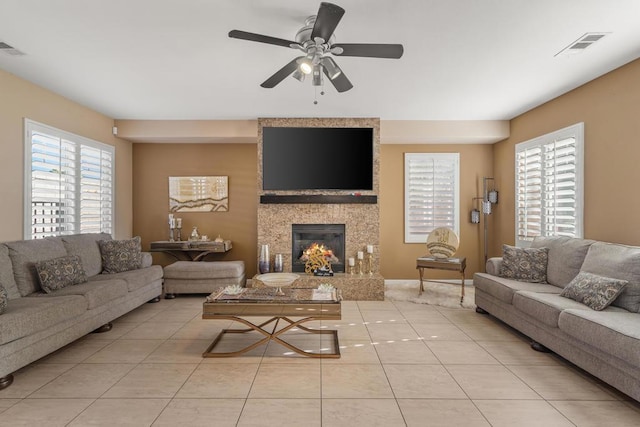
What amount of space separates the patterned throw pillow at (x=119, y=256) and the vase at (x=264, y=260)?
1695 millimetres

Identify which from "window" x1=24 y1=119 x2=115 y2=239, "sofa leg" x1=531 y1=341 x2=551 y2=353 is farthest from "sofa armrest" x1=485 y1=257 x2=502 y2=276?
"window" x1=24 y1=119 x2=115 y2=239

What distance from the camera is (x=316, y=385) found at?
2.67m

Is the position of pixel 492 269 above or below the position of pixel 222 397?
above

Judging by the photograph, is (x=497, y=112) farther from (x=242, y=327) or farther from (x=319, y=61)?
(x=242, y=327)

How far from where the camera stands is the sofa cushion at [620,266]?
9.80ft

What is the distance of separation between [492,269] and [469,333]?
106 cm

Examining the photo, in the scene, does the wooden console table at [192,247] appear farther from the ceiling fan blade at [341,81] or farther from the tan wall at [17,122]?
the ceiling fan blade at [341,81]

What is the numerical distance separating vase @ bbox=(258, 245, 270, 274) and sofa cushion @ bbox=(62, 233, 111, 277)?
84.7 inches

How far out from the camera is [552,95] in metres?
4.60

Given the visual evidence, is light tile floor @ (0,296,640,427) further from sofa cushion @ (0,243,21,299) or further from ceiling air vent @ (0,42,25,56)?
ceiling air vent @ (0,42,25,56)

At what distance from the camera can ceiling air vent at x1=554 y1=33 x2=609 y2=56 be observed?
9.87ft

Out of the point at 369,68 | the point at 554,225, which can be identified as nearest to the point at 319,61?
the point at 369,68

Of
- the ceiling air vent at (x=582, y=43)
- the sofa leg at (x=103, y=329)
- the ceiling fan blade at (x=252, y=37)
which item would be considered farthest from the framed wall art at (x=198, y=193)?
the ceiling air vent at (x=582, y=43)

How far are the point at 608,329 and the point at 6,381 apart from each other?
4.35 meters
